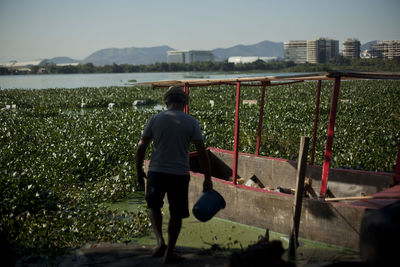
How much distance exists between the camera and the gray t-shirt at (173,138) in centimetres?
378

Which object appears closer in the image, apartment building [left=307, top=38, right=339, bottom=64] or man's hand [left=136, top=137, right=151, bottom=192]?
man's hand [left=136, top=137, right=151, bottom=192]

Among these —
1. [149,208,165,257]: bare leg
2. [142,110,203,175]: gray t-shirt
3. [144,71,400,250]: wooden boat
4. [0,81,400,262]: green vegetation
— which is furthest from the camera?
[0,81,400,262]: green vegetation

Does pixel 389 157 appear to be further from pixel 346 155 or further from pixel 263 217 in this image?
pixel 263 217

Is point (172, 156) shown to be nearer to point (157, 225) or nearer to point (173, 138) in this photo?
point (173, 138)

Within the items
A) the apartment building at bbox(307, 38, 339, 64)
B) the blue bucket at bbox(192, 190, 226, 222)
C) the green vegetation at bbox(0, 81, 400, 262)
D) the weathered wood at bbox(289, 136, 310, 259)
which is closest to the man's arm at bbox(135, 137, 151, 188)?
the blue bucket at bbox(192, 190, 226, 222)

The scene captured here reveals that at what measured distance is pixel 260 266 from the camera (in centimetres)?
295

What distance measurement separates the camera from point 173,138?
3.78 metres

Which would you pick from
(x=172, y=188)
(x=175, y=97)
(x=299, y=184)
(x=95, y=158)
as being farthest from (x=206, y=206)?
(x=95, y=158)

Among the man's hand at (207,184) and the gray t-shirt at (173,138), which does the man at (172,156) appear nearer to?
the gray t-shirt at (173,138)

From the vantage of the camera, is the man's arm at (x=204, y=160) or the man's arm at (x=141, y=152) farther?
the man's arm at (x=141, y=152)

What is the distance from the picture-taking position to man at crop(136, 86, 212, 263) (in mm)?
Answer: 3793

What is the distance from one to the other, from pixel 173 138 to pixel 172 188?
20.9 inches

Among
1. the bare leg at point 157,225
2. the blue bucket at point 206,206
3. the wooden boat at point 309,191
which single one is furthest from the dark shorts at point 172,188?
the wooden boat at point 309,191

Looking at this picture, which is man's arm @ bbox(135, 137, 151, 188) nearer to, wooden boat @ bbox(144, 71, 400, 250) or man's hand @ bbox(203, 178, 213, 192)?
man's hand @ bbox(203, 178, 213, 192)
